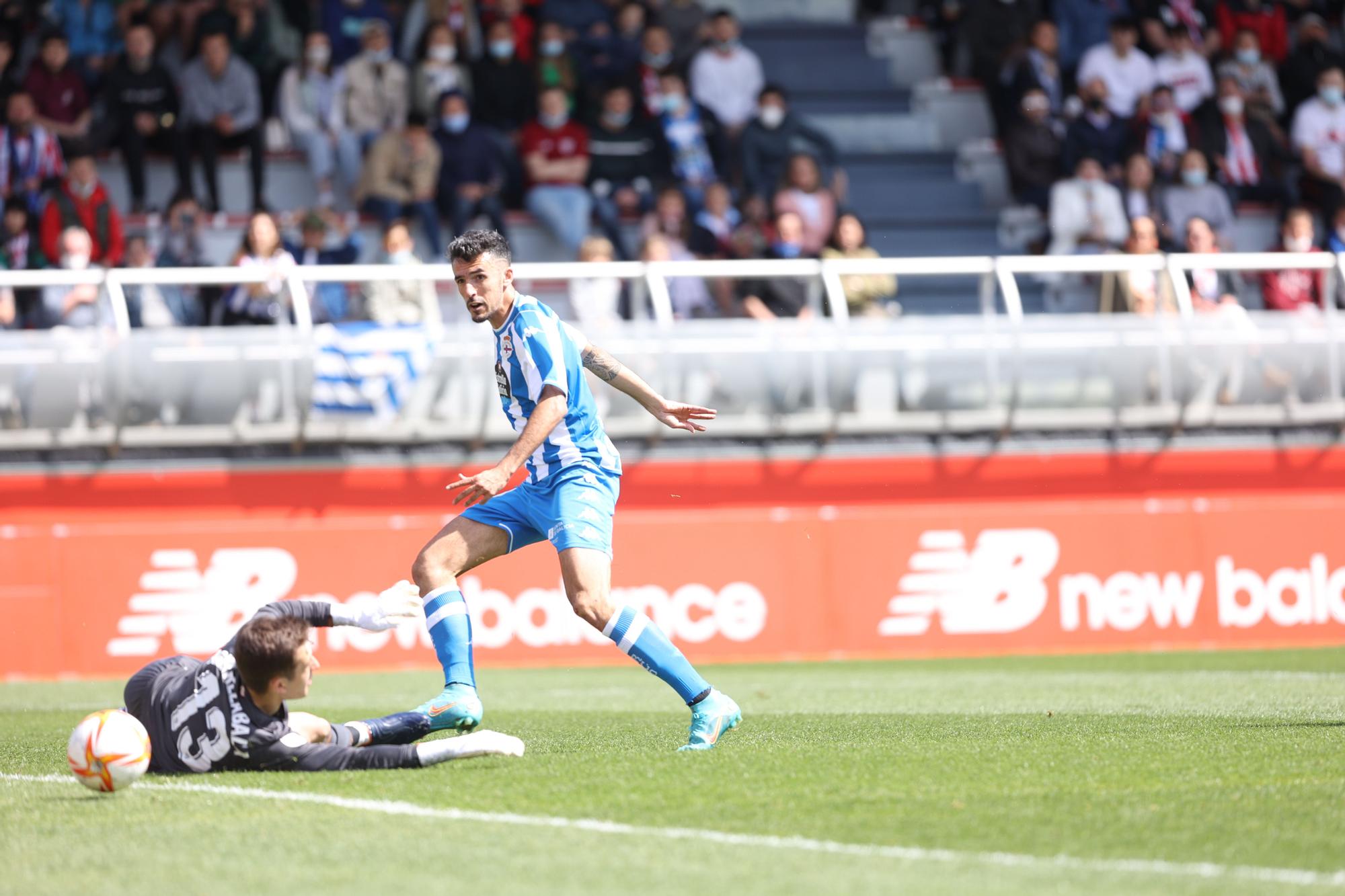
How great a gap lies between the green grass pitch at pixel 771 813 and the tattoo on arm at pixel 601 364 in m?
1.47

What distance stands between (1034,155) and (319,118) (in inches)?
276

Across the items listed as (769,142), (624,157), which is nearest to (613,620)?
(624,157)

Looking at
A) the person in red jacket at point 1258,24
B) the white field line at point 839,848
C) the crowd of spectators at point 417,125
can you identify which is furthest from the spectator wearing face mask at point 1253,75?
the white field line at point 839,848

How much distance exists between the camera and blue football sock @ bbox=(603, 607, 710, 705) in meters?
6.88

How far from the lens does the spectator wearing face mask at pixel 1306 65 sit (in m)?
20.4

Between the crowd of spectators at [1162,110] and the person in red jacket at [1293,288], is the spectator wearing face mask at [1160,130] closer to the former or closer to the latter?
the crowd of spectators at [1162,110]

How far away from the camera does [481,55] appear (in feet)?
59.5

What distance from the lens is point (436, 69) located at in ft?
58.2

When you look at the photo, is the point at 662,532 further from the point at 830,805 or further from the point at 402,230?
the point at 830,805

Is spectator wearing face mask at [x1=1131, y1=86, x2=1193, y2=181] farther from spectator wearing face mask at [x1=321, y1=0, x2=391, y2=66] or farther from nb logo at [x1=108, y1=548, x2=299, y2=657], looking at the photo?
nb logo at [x1=108, y1=548, x2=299, y2=657]

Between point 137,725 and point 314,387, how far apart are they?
7.90m

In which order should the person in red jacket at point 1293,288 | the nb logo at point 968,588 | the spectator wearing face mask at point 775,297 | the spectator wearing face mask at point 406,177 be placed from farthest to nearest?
the spectator wearing face mask at point 406,177, the person in red jacket at point 1293,288, the spectator wearing face mask at point 775,297, the nb logo at point 968,588

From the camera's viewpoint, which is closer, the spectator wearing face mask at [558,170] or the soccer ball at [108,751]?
the soccer ball at [108,751]

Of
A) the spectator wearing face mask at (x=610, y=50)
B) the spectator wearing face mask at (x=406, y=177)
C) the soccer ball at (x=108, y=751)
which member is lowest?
the soccer ball at (x=108, y=751)
